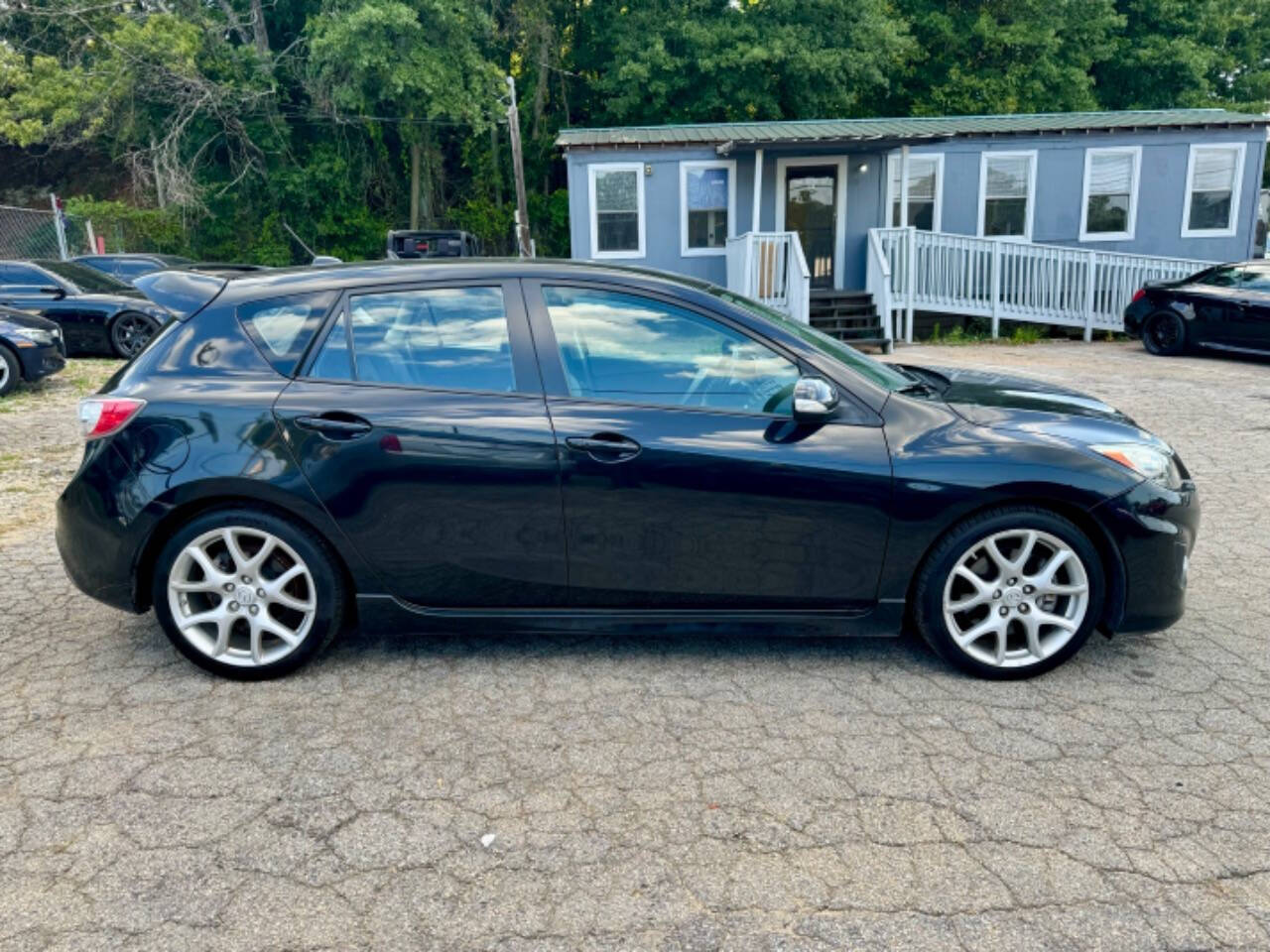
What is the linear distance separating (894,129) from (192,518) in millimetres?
15948

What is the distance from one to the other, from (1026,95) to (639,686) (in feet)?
86.8

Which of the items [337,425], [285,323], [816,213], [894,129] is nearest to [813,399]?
[337,425]

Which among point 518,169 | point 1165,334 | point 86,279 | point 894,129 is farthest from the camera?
point 518,169

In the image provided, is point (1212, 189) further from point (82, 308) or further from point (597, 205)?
point (82, 308)

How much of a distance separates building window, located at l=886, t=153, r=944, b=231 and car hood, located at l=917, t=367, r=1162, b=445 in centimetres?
1411

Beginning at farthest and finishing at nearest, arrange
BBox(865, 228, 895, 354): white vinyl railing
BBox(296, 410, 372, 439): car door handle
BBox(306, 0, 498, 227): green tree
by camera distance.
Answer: BBox(306, 0, 498, 227): green tree → BBox(865, 228, 895, 354): white vinyl railing → BBox(296, 410, 372, 439): car door handle

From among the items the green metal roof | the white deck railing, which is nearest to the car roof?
the white deck railing

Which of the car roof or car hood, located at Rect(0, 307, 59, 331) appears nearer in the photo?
the car roof

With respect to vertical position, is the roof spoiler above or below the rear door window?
above

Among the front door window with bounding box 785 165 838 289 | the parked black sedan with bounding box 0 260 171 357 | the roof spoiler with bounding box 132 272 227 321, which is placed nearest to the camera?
the roof spoiler with bounding box 132 272 227 321

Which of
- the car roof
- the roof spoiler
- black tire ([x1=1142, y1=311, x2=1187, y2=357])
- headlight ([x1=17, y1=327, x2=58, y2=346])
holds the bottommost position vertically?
black tire ([x1=1142, y1=311, x2=1187, y2=357])

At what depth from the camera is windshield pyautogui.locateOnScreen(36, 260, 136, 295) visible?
1274 centimetres

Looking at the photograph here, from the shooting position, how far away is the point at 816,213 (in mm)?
17438

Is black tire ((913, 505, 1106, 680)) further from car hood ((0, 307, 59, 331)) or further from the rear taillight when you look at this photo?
car hood ((0, 307, 59, 331))
